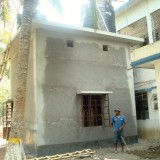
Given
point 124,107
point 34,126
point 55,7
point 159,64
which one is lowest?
point 34,126

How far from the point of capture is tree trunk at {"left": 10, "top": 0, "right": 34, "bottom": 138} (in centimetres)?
711

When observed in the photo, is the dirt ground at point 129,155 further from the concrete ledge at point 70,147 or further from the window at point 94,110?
the window at point 94,110

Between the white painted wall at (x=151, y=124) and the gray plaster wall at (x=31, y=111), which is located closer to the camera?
the gray plaster wall at (x=31, y=111)

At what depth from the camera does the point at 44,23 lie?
984cm

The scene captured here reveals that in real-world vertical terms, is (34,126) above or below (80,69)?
below

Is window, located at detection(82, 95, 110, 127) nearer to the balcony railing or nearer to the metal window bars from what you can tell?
the balcony railing

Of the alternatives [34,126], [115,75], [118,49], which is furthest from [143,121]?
[34,126]

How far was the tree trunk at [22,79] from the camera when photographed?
7.11m

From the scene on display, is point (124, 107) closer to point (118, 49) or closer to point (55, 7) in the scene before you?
point (118, 49)

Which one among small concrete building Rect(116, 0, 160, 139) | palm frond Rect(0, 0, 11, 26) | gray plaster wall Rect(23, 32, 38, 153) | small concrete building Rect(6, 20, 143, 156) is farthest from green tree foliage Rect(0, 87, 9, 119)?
gray plaster wall Rect(23, 32, 38, 153)

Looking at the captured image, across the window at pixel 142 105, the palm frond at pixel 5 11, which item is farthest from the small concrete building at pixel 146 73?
the palm frond at pixel 5 11

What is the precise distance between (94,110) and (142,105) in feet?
11.0

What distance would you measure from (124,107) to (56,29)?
4.62 meters

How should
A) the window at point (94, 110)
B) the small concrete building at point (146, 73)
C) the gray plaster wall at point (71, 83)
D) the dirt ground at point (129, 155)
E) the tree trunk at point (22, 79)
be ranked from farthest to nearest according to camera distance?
the small concrete building at point (146, 73) < the window at point (94, 110) < the gray plaster wall at point (71, 83) < the dirt ground at point (129, 155) < the tree trunk at point (22, 79)
